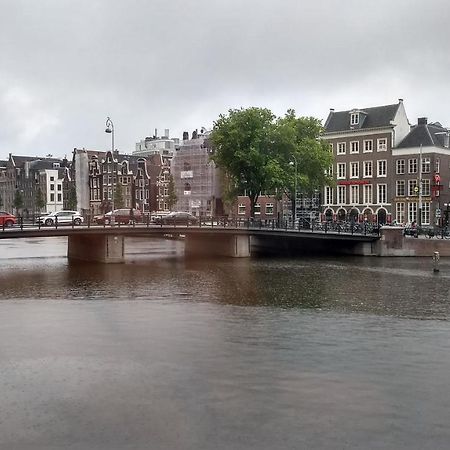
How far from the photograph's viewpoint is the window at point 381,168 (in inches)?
3524

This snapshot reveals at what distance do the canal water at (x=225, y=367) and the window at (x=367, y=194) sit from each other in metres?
53.6

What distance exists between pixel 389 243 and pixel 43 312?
40.4m

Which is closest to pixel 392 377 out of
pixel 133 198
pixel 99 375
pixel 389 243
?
pixel 99 375

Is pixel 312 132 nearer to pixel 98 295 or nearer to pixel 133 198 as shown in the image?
pixel 98 295

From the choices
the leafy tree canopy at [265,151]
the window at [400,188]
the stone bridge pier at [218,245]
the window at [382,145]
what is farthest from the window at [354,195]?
the stone bridge pier at [218,245]

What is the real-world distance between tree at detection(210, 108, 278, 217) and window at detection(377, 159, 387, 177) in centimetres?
2293

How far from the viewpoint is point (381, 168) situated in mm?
90000

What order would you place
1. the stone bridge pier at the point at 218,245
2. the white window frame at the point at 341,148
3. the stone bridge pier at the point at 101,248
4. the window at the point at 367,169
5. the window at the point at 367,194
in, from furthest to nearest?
the white window frame at the point at 341,148 < the window at the point at 367,169 < the window at the point at 367,194 < the stone bridge pier at the point at 218,245 < the stone bridge pier at the point at 101,248

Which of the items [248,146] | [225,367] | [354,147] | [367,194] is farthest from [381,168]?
[225,367]

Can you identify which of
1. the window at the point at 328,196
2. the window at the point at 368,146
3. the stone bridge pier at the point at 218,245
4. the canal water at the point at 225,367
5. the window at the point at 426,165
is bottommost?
Answer: the canal water at the point at 225,367

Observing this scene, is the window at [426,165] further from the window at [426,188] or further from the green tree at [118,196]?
the green tree at [118,196]

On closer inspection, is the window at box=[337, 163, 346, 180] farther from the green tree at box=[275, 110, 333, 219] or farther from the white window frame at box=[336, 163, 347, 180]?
the green tree at box=[275, 110, 333, 219]

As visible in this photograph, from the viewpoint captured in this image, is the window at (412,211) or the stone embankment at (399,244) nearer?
the stone embankment at (399,244)

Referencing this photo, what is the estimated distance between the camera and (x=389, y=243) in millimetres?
60688
